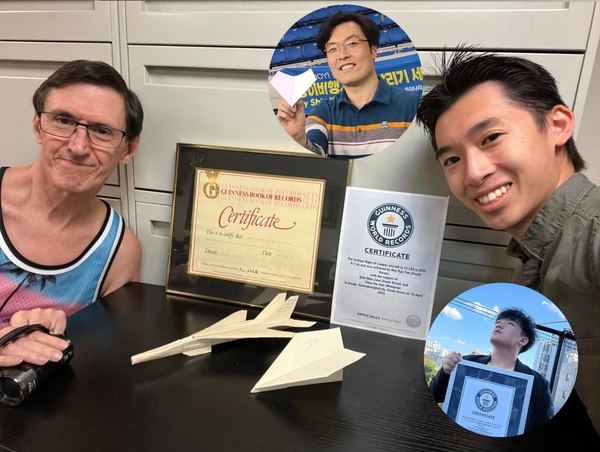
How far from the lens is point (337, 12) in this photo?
2.36 ft

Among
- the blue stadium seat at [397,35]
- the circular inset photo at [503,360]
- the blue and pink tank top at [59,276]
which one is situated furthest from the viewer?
the blue and pink tank top at [59,276]

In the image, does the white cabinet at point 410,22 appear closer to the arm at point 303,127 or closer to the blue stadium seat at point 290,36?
the blue stadium seat at point 290,36

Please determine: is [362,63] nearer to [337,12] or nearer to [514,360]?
[337,12]

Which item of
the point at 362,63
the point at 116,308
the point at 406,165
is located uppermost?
the point at 362,63

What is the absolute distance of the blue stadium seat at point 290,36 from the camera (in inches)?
29.1

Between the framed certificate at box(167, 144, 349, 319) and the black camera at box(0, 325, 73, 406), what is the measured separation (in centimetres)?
33

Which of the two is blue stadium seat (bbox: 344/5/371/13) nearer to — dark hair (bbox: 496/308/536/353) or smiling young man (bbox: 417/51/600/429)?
smiling young man (bbox: 417/51/600/429)

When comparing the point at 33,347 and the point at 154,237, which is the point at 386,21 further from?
the point at 33,347

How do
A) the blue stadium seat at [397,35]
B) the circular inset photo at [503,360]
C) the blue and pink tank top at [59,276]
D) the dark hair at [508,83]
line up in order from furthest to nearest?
the blue and pink tank top at [59,276]
the blue stadium seat at [397,35]
the dark hair at [508,83]
the circular inset photo at [503,360]

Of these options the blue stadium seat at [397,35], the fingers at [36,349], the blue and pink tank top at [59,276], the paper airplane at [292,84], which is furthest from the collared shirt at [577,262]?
the blue and pink tank top at [59,276]

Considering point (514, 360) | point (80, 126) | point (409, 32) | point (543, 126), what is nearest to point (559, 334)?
point (514, 360)

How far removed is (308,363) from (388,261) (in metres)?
0.25

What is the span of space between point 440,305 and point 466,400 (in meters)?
0.33

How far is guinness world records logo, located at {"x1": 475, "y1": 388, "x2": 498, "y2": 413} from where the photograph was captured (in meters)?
0.47
